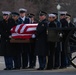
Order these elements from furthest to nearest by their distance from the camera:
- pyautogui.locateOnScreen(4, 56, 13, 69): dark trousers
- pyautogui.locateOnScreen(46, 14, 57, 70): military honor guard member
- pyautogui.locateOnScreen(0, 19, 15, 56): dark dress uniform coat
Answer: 1. pyautogui.locateOnScreen(4, 56, 13, 69): dark trousers
2. pyautogui.locateOnScreen(0, 19, 15, 56): dark dress uniform coat
3. pyautogui.locateOnScreen(46, 14, 57, 70): military honor guard member

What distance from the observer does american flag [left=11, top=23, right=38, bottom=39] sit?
12.1 m

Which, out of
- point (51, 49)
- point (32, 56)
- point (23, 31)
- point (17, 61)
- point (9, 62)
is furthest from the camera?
point (32, 56)

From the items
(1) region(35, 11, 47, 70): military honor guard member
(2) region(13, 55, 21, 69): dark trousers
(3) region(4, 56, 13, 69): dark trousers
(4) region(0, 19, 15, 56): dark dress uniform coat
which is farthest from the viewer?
(2) region(13, 55, 21, 69): dark trousers

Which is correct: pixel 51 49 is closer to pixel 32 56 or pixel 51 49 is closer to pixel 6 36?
pixel 32 56

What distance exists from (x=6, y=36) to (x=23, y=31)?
57cm

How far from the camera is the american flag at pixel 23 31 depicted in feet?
39.5

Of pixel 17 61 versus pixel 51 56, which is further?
pixel 17 61

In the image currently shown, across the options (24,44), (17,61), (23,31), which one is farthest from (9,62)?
(23,31)

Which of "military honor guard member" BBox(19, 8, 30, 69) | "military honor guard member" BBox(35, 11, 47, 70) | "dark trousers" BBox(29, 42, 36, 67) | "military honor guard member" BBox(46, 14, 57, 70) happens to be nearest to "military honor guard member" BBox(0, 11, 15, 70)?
"military honor guard member" BBox(19, 8, 30, 69)

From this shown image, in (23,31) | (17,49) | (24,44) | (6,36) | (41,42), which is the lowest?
(17,49)

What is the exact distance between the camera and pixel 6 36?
40.6 ft

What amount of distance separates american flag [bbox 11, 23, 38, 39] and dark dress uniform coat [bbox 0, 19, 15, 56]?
214mm

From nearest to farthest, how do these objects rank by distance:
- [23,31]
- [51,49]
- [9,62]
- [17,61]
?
[23,31] → [51,49] → [9,62] → [17,61]

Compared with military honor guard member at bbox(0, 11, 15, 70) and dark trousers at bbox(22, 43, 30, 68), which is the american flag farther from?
dark trousers at bbox(22, 43, 30, 68)
